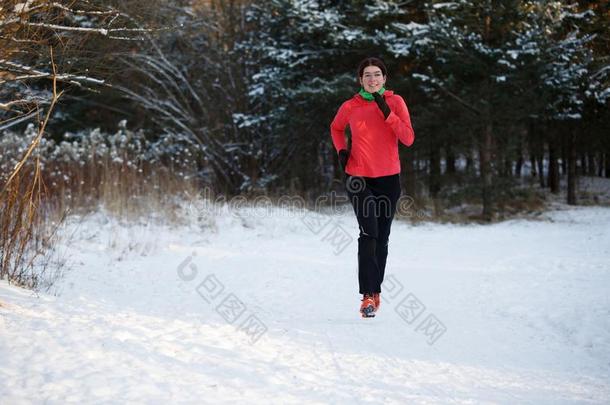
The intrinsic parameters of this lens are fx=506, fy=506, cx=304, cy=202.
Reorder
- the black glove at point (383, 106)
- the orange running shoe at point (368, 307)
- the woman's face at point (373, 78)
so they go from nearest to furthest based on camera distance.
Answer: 1. the black glove at point (383, 106)
2. the woman's face at point (373, 78)
3. the orange running shoe at point (368, 307)

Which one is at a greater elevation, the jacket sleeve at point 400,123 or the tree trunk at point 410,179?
the jacket sleeve at point 400,123

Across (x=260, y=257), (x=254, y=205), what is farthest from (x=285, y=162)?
(x=260, y=257)

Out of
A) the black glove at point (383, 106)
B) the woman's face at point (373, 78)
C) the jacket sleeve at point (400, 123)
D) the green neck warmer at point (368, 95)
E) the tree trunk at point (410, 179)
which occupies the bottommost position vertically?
the tree trunk at point (410, 179)

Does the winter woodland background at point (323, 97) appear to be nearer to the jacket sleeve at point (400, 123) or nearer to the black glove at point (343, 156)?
the black glove at point (343, 156)

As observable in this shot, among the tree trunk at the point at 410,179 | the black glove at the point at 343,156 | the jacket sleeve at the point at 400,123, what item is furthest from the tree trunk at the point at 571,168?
the black glove at the point at 343,156

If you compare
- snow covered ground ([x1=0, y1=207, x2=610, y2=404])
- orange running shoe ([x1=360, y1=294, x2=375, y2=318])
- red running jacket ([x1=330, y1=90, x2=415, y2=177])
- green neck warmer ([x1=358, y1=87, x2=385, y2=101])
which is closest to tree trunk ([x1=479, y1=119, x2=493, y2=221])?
snow covered ground ([x1=0, y1=207, x2=610, y2=404])

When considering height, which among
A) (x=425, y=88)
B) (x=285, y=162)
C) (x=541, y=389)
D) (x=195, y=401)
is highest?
(x=425, y=88)

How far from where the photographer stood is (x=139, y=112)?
17.9m

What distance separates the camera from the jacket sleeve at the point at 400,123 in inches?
158

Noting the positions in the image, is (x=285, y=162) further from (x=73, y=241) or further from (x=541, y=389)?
(x=541, y=389)

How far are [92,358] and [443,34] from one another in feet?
34.7

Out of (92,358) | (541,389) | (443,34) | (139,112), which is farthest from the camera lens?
(139,112)

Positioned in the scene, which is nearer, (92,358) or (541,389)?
(92,358)

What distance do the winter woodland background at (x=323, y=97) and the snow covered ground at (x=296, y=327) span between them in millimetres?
2990
